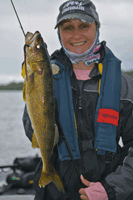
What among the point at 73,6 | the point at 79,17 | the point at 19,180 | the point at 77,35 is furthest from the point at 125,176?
the point at 19,180

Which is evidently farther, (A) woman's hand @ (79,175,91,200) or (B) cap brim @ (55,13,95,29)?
(B) cap brim @ (55,13,95,29)

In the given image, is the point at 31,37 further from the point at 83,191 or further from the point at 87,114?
the point at 83,191

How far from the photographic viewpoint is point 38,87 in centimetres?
208

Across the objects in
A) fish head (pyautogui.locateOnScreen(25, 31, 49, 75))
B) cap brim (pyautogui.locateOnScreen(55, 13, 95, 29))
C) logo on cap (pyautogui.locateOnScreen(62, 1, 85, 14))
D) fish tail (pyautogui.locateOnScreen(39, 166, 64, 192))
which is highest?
logo on cap (pyautogui.locateOnScreen(62, 1, 85, 14))

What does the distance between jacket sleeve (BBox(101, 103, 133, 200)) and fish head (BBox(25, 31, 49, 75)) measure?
1.30 m

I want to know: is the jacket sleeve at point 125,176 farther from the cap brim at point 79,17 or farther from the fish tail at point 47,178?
the cap brim at point 79,17

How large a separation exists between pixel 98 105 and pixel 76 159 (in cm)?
78

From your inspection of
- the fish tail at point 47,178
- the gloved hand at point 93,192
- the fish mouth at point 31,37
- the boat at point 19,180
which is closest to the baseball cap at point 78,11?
the fish mouth at point 31,37

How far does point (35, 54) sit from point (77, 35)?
90 centimetres

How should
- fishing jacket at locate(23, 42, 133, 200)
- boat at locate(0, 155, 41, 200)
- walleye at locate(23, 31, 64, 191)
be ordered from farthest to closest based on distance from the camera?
boat at locate(0, 155, 41, 200) → fishing jacket at locate(23, 42, 133, 200) → walleye at locate(23, 31, 64, 191)

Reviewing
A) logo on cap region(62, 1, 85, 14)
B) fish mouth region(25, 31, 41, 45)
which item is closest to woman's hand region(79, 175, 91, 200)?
fish mouth region(25, 31, 41, 45)

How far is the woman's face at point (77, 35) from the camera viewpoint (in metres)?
2.80

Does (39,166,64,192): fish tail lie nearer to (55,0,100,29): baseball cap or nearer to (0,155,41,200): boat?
(55,0,100,29): baseball cap

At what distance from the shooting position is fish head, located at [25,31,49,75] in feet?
6.90
